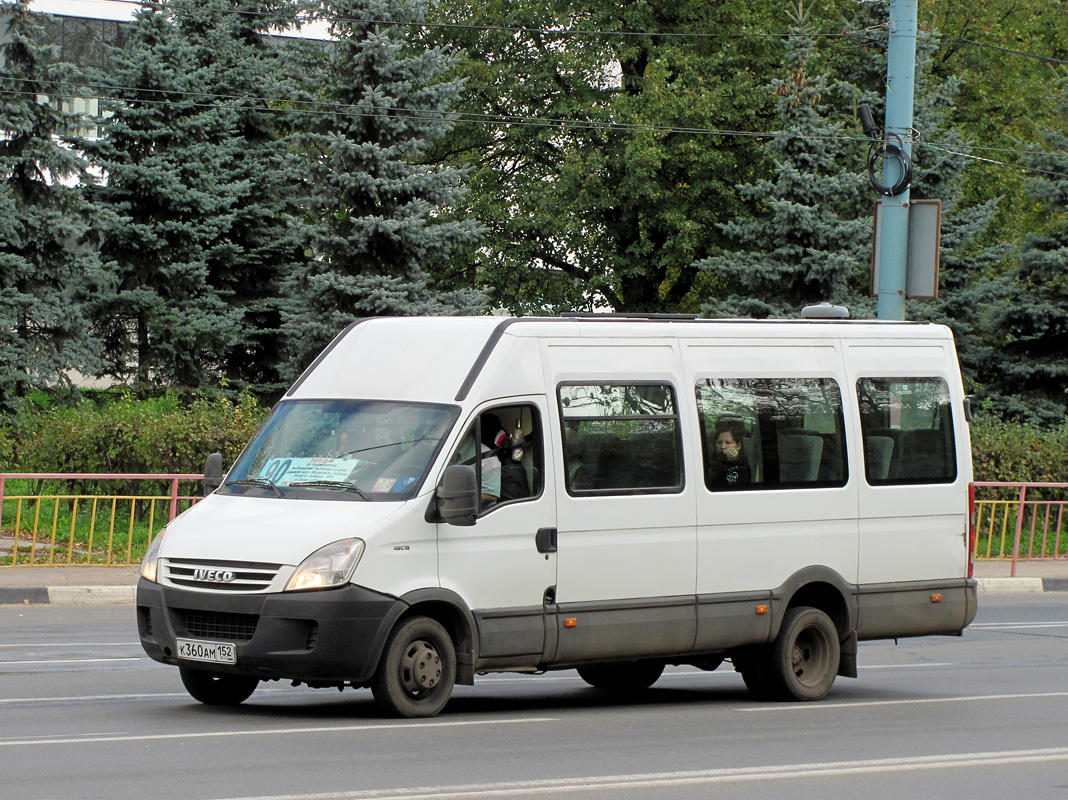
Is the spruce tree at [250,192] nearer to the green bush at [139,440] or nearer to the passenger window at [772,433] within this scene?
the green bush at [139,440]

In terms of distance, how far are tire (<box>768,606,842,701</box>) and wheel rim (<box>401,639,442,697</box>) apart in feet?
9.09

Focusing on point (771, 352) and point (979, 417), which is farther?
point (979, 417)

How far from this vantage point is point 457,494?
8969 millimetres

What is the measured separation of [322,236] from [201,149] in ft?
13.8

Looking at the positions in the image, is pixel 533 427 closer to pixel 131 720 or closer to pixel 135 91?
pixel 131 720

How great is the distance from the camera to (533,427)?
9656 millimetres

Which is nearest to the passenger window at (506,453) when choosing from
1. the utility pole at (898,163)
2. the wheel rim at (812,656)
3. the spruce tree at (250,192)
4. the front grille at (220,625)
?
the front grille at (220,625)

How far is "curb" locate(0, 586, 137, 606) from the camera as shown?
50.6ft

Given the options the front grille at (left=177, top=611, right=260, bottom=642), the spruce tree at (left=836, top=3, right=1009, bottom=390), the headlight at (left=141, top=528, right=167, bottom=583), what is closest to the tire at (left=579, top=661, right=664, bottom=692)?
the front grille at (left=177, top=611, right=260, bottom=642)

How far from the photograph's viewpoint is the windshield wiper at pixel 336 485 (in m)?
9.10

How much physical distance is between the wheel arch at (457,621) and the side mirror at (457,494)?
0.45 meters

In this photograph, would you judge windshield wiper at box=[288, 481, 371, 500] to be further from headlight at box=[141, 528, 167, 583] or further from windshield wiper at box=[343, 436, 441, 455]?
headlight at box=[141, 528, 167, 583]

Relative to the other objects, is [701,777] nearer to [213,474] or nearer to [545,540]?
[545,540]

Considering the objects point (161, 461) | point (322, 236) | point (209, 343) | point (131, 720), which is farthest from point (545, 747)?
point (209, 343)
